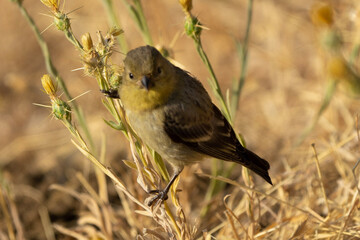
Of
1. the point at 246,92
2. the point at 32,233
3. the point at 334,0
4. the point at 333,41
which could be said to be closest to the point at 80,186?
the point at 32,233

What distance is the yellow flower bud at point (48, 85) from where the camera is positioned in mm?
2398

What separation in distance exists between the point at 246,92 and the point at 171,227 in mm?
3288

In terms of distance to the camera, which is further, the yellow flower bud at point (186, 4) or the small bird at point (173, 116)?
the small bird at point (173, 116)

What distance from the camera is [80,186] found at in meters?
4.55

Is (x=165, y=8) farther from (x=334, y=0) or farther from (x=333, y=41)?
(x=333, y=41)

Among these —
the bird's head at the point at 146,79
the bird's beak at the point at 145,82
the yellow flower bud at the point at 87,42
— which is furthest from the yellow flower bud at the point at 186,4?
the yellow flower bud at the point at 87,42

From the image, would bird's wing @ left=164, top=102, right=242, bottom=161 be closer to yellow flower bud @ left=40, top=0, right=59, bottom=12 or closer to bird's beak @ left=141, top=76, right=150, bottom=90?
bird's beak @ left=141, top=76, right=150, bottom=90

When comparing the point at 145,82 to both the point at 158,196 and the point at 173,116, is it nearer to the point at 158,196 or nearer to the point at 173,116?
the point at 173,116

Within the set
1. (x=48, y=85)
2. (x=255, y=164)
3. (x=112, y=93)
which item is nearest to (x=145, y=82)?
(x=112, y=93)

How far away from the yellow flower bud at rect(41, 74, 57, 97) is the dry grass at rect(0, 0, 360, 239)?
0.38 m

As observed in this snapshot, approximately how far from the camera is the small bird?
9.26 ft

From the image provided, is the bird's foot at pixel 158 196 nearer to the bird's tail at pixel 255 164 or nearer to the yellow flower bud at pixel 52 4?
the bird's tail at pixel 255 164

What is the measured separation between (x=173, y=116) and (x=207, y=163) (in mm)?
1960

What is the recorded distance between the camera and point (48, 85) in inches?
95.2
